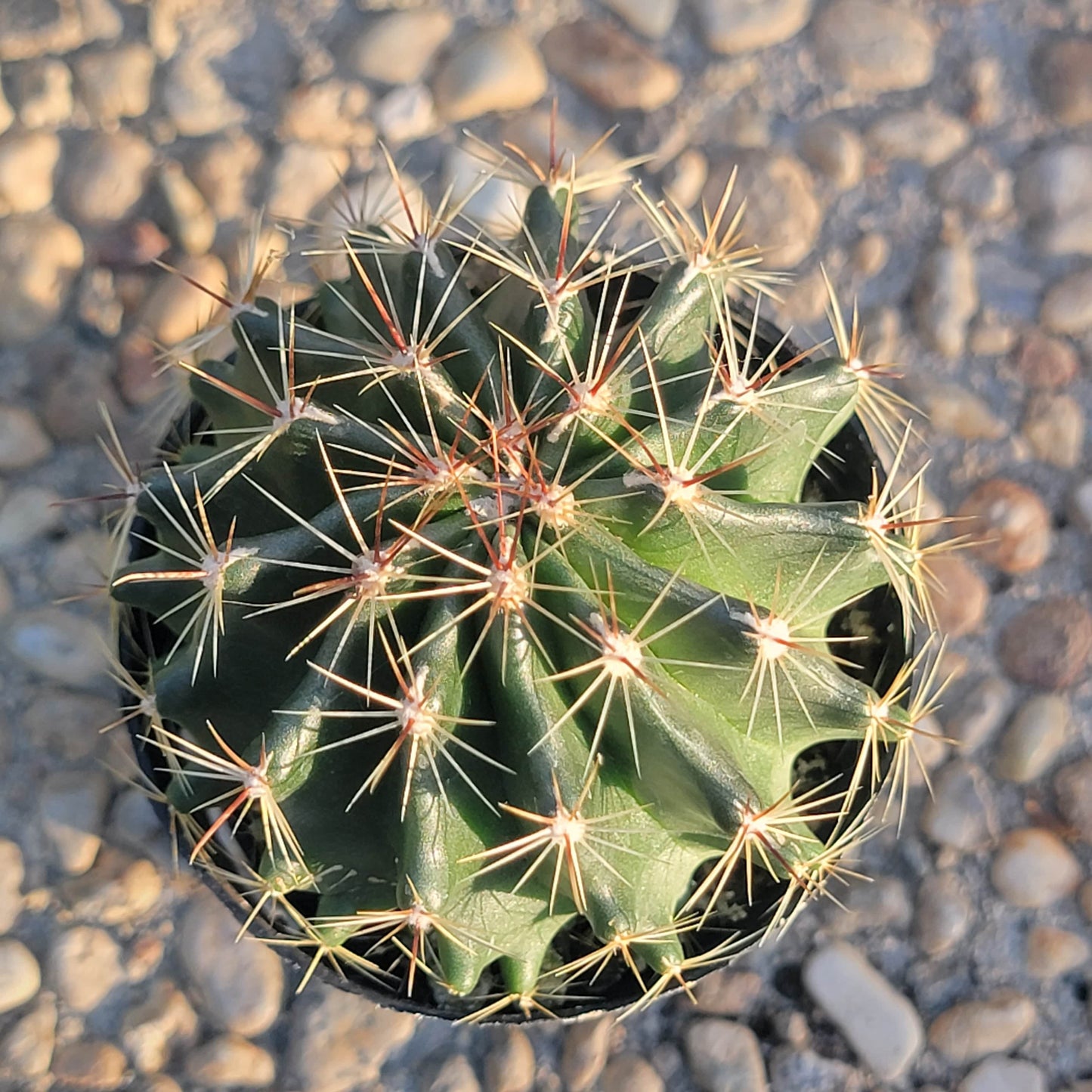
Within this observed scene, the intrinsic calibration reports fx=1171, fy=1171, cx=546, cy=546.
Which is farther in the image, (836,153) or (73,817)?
(836,153)

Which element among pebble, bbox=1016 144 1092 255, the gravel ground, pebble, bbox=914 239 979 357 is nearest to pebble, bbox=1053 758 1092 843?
the gravel ground

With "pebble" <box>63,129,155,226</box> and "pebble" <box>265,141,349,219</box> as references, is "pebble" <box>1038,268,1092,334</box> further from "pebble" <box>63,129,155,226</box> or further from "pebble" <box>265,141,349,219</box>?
"pebble" <box>63,129,155,226</box>

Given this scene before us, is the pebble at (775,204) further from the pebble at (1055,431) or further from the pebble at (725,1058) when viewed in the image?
the pebble at (725,1058)

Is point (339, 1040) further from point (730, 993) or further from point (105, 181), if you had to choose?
point (105, 181)

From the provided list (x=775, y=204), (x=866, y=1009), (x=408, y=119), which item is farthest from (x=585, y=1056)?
(x=408, y=119)

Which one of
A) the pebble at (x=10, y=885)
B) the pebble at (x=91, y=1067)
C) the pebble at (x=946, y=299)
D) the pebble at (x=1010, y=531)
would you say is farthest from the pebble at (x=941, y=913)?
the pebble at (x=10, y=885)

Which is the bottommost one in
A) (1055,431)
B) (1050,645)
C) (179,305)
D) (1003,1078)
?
(1003,1078)

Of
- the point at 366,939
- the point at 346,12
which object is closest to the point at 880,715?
the point at 366,939
